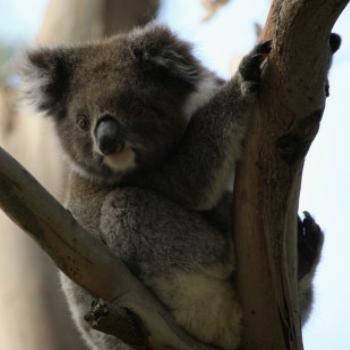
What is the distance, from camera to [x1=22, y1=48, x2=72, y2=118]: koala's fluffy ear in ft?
15.1

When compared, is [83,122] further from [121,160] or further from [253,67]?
[253,67]

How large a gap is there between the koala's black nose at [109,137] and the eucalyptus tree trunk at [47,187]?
3.94ft

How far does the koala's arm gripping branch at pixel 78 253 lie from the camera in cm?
330

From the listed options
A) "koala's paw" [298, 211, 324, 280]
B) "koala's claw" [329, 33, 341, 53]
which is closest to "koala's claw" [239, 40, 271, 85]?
"koala's claw" [329, 33, 341, 53]

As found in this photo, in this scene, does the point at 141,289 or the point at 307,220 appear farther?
the point at 307,220

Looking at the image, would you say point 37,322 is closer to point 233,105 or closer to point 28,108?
point 28,108

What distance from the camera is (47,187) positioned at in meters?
6.19

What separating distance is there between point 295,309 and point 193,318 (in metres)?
0.56

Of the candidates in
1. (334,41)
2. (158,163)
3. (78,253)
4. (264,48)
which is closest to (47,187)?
(158,163)

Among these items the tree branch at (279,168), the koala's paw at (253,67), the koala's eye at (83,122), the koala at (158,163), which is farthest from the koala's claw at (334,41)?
the koala's eye at (83,122)

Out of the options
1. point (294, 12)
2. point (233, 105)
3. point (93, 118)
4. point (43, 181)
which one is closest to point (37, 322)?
point (43, 181)

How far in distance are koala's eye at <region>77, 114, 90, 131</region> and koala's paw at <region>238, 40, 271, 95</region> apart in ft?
3.72

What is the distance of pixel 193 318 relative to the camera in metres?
4.04

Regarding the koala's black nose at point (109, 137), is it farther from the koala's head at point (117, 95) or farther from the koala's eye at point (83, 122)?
the koala's eye at point (83, 122)
